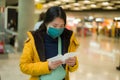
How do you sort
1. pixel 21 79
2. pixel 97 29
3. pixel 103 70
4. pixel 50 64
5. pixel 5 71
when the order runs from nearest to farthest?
pixel 50 64
pixel 21 79
pixel 5 71
pixel 103 70
pixel 97 29

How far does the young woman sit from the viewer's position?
2.16 meters

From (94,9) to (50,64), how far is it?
38.9 m

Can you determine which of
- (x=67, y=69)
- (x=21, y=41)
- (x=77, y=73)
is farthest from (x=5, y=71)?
(x=67, y=69)

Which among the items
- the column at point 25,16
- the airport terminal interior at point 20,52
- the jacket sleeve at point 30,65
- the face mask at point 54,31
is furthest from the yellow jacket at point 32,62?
the column at point 25,16

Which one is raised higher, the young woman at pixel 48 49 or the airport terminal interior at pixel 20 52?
the young woman at pixel 48 49

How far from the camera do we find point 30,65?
85.4 inches

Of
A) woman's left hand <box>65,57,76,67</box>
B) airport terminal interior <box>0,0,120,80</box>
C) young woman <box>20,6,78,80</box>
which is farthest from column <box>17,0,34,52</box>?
woman's left hand <box>65,57,76,67</box>

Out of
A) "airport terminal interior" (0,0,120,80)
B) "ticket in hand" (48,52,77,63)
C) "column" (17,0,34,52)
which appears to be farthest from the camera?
"column" (17,0,34,52)

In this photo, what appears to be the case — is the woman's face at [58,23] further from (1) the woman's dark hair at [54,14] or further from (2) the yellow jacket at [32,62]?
(2) the yellow jacket at [32,62]

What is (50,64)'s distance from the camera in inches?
84.1

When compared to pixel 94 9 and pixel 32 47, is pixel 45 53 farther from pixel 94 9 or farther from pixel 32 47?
pixel 94 9

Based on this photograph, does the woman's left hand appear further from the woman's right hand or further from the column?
the column

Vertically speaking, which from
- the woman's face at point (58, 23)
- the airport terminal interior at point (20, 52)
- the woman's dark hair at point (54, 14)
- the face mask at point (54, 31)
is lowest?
the airport terminal interior at point (20, 52)

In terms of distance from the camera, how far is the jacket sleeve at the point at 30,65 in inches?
84.6
